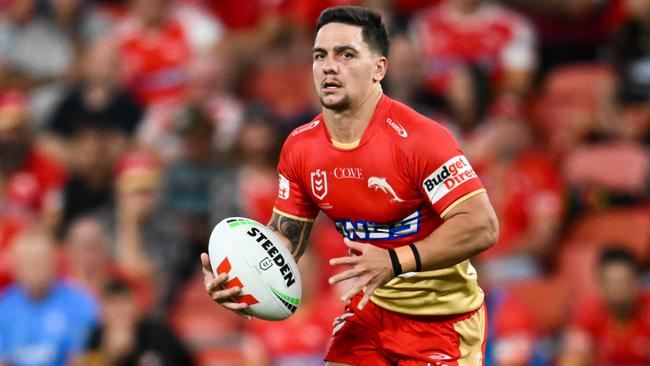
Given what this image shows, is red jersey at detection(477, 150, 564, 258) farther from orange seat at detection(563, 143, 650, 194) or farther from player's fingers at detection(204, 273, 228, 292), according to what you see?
player's fingers at detection(204, 273, 228, 292)

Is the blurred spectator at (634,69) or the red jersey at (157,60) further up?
the red jersey at (157,60)

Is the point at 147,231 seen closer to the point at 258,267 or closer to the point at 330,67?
A: the point at 258,267

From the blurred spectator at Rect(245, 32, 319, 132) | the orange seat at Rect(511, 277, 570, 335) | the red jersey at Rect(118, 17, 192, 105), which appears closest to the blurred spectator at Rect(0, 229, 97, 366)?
the red jersey at Rect(118, 17, 192, 105)

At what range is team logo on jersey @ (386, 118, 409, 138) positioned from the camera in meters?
5.44

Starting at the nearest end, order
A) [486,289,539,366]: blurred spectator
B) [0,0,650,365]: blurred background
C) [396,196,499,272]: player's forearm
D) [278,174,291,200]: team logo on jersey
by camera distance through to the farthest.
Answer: [396,196,499,272]: player's forearm, [278,174,291,200]: team logo on jersey, [486,289,539,366]: blurred spectator, [0,0,650,365]: blurred background

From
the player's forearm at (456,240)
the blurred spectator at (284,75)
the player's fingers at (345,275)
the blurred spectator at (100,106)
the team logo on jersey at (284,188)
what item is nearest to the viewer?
the player's fingers at (345,275)

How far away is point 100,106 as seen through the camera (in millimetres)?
10875

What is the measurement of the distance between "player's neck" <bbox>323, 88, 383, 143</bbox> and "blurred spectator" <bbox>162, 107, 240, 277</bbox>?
14.5 ft

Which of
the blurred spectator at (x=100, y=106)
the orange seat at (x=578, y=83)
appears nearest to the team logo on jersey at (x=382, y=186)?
the orange seat at (x=578, y=83)

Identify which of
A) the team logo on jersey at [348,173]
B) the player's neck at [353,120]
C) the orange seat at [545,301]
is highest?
the player's neck at [353,120]

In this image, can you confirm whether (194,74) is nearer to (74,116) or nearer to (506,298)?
(74,116)

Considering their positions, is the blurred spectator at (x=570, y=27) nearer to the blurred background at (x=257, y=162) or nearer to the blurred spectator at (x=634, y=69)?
the blurred background at (x=257, y=162)

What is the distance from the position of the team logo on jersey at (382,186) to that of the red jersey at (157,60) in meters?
6.03

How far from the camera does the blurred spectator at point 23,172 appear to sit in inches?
420
